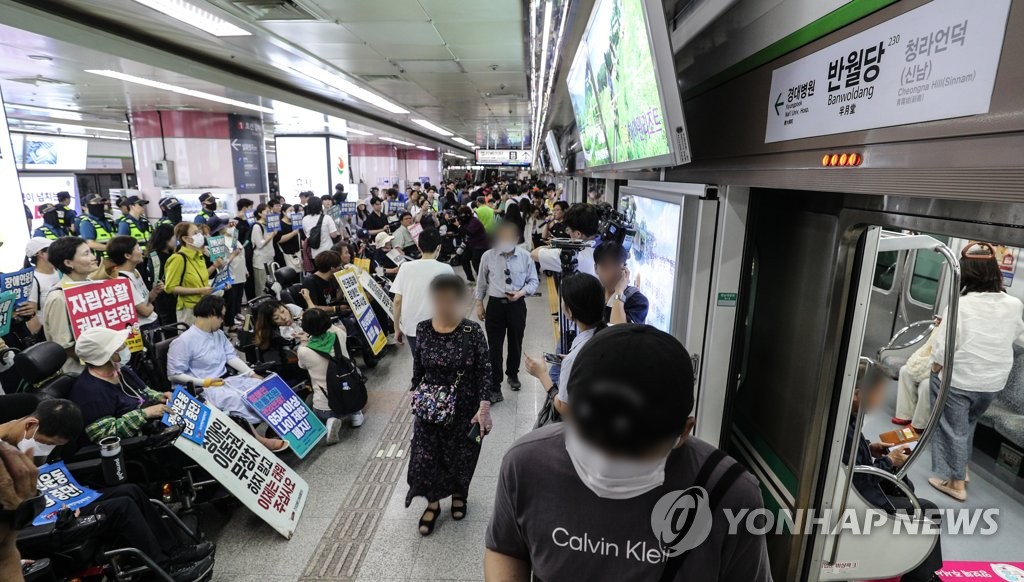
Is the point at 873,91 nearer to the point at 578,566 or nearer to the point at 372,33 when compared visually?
the point at 578,566

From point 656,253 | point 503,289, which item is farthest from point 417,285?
point 656,253

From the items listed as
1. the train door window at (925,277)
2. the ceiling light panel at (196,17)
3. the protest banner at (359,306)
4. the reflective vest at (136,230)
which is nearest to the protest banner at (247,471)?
the protest banner at (359,306)

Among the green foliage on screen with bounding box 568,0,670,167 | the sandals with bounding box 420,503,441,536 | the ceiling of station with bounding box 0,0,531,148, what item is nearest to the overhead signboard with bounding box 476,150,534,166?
the ceiling of station with bounding box 0,0,531,148

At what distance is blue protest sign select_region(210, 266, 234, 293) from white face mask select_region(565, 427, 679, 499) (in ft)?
21.5

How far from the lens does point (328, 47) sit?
6.48 metres

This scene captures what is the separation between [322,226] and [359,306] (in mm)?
2798

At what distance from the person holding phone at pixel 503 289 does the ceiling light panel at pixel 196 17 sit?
3.59m

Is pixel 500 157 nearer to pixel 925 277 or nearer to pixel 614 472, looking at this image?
pixel 925 277

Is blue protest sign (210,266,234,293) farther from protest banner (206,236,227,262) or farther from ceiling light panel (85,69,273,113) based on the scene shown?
ceiling light panel (85,69,273,113)

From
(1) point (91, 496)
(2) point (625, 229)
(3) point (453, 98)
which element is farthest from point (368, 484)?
(3) point (453, 98)

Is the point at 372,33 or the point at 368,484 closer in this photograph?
the point at 368,484

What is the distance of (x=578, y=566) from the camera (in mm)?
1157

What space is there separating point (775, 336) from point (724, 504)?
1985mm

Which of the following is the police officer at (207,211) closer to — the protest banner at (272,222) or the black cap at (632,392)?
the protest banner at (272,222)
